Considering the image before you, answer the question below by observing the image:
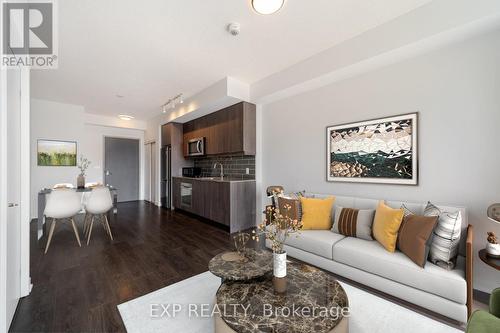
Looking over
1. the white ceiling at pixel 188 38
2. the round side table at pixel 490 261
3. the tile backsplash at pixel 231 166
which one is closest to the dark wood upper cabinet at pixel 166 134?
the tile backsplash at pixel 231 166

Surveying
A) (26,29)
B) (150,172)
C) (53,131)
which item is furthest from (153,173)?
(26,29)

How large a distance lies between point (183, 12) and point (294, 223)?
7.84 ft

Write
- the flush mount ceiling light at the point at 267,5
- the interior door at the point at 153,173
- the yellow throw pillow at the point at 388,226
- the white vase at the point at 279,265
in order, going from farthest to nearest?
1. the interior door at the point at 153,173
2. the yellow throw pillow at the point at 388,226
3. the flush mount ceiling light at the point at 267,5
4. the white vase at the point at 279,265

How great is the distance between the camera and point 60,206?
3131 millimetres

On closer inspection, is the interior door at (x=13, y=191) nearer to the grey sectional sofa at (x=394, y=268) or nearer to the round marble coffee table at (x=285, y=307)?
the round marble coffee table at (x=285, y=307)

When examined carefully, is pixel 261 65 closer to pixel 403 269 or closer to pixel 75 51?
pixel 75 51

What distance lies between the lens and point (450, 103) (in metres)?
2.21

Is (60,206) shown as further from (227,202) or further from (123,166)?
(123,166)

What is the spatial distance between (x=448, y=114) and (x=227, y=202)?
3.37m

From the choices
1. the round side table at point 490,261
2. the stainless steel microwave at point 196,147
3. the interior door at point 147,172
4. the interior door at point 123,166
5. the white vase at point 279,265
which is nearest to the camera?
the white vase at point 279,265

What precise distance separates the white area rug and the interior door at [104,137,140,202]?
6.01m

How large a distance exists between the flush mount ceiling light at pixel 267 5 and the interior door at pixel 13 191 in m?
2.17

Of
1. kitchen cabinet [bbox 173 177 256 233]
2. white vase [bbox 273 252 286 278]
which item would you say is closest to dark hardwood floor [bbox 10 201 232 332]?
kitchen cabinet [bbox 173 177 256 233]

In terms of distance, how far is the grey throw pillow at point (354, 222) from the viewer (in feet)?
7.90
